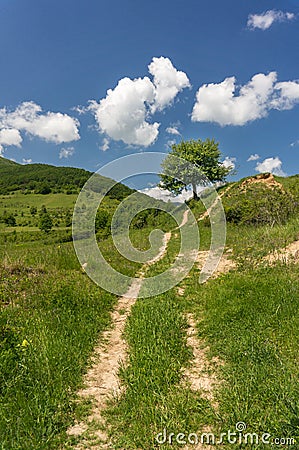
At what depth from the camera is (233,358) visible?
4.77 meters

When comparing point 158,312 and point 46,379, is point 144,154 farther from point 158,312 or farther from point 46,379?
point 46,379

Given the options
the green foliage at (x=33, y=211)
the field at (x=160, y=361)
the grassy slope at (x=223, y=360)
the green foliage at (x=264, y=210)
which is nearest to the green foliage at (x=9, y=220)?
the green foliage at (x=33, y=211)

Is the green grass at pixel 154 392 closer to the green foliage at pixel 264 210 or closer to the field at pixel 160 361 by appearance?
the field at pixel 160 361

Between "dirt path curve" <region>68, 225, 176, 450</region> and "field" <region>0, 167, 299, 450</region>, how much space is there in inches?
1.4

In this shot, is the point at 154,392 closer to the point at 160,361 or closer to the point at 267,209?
the point at 160,361

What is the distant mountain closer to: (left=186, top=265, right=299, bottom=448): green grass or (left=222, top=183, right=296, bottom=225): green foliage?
(left=222, top=183, right=296, bottom=225): green foliage

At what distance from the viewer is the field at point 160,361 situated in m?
3.45

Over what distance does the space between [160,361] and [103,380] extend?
94cm

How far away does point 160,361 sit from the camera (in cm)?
482

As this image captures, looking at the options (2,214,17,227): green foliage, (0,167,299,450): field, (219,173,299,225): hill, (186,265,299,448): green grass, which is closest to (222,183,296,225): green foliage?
(219,173,299,225): hill

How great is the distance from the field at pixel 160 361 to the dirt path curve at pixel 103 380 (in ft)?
0.11

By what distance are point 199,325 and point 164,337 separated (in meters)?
1.08

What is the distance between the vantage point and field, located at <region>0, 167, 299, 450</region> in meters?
3.45

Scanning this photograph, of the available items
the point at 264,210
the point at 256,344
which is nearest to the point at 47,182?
the point at 264,210
